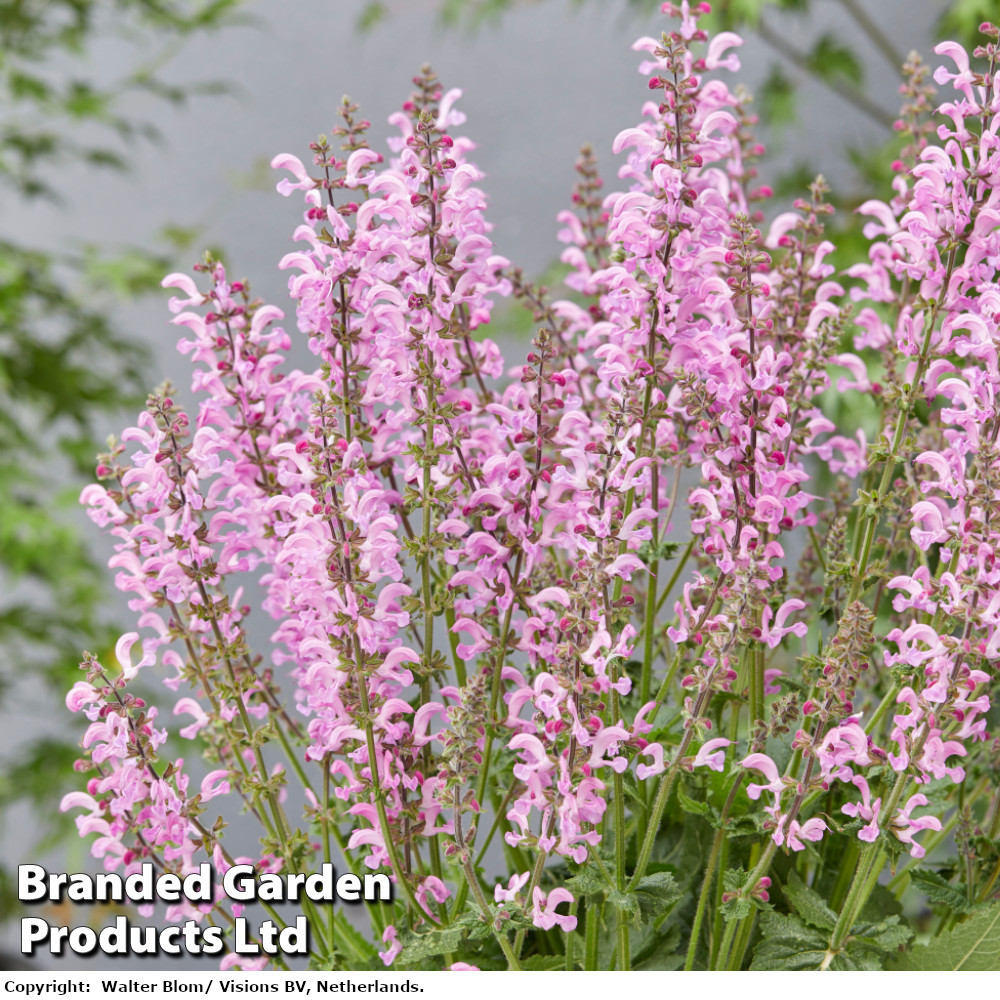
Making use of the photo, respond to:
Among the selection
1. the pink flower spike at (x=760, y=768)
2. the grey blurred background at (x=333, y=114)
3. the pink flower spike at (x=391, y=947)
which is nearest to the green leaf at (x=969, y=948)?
the pink flower spike at (x=760, y=768)

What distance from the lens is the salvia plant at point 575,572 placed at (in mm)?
421

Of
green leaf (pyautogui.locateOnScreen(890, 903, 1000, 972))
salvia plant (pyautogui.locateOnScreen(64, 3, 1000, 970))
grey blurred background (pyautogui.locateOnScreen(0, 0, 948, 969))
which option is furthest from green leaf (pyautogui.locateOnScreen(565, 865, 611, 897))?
grey blurred background (pyautogui.locateOnScreen(0, 0, 948, 969))

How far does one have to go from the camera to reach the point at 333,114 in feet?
8.10

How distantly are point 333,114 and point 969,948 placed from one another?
234 cm

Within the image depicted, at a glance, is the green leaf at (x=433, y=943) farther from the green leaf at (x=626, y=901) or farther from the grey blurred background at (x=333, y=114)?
the grey blurred background at (x=333, y=114)

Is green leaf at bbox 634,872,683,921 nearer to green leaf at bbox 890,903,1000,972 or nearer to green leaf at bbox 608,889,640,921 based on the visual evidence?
green leaf at bbox 608,889,640,921

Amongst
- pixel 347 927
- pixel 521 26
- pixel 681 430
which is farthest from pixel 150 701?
pixel 521 26

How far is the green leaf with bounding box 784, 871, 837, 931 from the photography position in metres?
0.45

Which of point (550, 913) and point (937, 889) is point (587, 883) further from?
point (937, 889)

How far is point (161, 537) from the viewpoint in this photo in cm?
47

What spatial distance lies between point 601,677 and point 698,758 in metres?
0.08

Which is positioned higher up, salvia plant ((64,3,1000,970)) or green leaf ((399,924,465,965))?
salvia plant ((64,3,1000,970))

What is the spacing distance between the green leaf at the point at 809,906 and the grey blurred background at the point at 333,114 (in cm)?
186

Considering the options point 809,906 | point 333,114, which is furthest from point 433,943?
point 333,114
